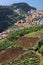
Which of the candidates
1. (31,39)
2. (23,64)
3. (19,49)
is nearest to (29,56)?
(23,64)

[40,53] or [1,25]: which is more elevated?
[40,53]

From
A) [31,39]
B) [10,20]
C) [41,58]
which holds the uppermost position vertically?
[41,58]

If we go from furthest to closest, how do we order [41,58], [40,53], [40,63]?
1. [40,53]
2. [41,58]
3. [40,63]

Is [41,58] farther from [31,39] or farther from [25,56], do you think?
[31,39]

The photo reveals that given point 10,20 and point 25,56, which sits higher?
point 25,56

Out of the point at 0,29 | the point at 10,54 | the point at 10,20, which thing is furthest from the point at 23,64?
the point at 10,20

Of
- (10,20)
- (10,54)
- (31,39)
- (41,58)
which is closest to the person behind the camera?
(41,58)

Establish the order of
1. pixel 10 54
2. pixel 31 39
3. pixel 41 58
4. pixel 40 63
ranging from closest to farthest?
pixel 40 63 → pixel 41 58 → pixel 10 54 → pixel 31 39

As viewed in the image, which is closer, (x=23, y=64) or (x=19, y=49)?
(x=23, y=64)

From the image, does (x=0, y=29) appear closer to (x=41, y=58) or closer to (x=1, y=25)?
(x=1, y=25)

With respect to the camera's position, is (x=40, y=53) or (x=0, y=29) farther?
(x=0, y=29)
